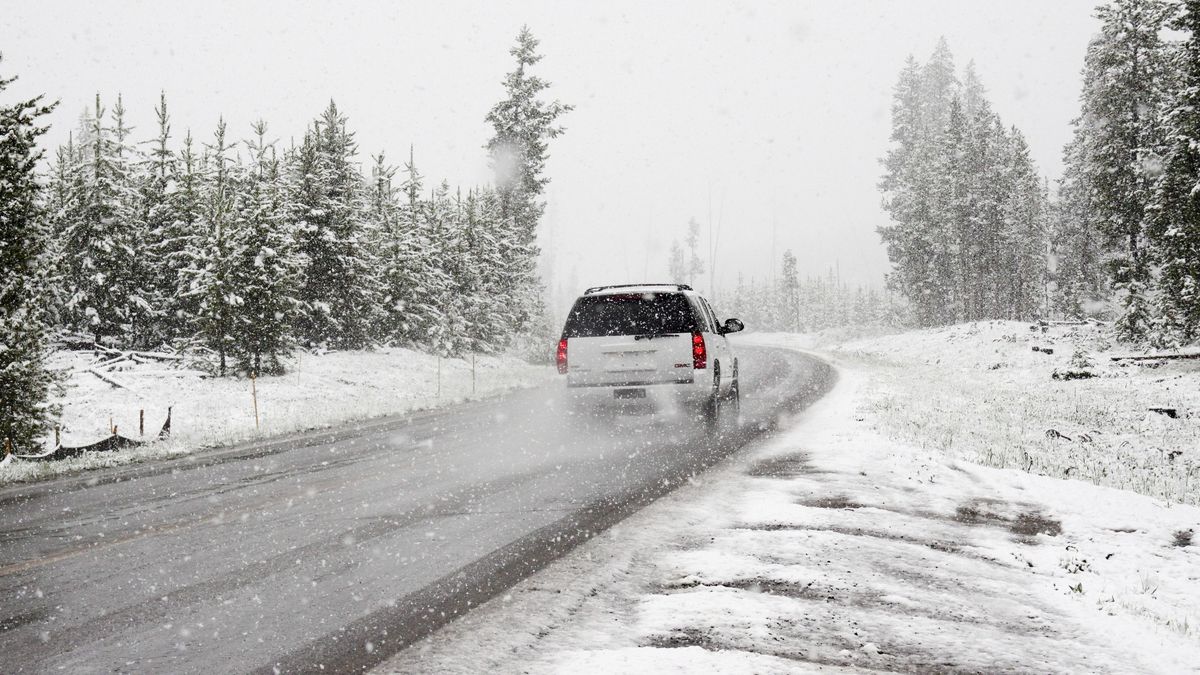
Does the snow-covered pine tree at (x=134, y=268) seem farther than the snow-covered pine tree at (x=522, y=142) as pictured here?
No

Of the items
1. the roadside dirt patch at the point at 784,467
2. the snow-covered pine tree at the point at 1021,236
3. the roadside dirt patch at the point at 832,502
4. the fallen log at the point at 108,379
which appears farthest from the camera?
the snow-covered pine tree at the point at 1021,236

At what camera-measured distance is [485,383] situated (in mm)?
22703

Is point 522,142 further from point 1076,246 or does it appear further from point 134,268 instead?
point 1076,246

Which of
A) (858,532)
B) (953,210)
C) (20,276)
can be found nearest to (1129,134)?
(953,210)

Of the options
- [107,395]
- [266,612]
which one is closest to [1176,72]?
[266,612]

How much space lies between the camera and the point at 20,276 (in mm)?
10711

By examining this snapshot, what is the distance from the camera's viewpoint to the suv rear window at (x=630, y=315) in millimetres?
11469

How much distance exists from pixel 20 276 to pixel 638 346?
8.99m

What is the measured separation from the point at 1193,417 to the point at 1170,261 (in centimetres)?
892

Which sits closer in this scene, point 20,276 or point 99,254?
point 20,276

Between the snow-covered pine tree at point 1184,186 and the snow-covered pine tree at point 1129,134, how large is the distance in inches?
211

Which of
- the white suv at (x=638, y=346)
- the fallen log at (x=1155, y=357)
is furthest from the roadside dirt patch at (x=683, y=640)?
the fallen log at (x=1155, y=357)

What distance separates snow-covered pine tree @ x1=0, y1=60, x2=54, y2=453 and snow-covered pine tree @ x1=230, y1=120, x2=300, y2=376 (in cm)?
842

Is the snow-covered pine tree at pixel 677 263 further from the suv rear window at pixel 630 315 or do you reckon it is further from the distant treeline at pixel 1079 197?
the suv rear window at pixel 630 315
